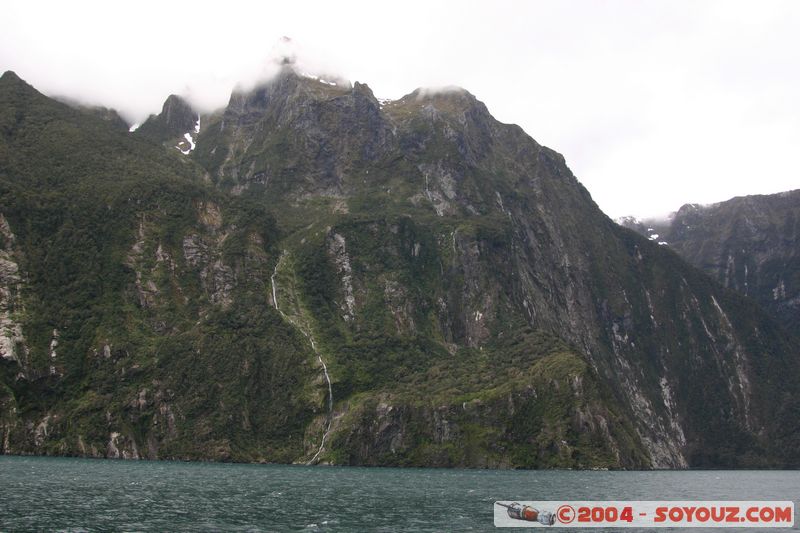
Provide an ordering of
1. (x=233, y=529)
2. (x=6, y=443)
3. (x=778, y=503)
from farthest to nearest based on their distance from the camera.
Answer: (x=6, y=443) < (x=778, y=503) < (x=233, y=529)

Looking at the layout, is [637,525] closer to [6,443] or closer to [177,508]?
[177,508]

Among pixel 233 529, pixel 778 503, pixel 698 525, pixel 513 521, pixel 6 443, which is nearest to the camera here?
pixel 233 529

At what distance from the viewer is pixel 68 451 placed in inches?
7859

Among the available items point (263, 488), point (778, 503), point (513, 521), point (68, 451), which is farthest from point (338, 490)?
point (68, 451)

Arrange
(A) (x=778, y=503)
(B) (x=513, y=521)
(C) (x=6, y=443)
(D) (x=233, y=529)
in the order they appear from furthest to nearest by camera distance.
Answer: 1. (C) (x=6, y=443)
2. (A) (x=778, y=503)
3. (B) (x=513, y=521)
4. (D) (x=233, y=529)

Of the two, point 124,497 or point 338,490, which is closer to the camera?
point 124,497

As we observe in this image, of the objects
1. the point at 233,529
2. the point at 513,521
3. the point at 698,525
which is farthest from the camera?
the point at 698,525

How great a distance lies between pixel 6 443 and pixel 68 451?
50.0ft

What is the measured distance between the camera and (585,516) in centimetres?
8612

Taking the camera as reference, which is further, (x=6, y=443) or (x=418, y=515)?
(x=6, y=443)

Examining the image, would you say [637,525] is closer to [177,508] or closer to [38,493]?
[177,508]

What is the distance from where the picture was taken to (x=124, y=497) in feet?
285

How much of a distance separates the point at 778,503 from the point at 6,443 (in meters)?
179

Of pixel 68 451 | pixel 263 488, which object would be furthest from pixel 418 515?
pixel 68 451
